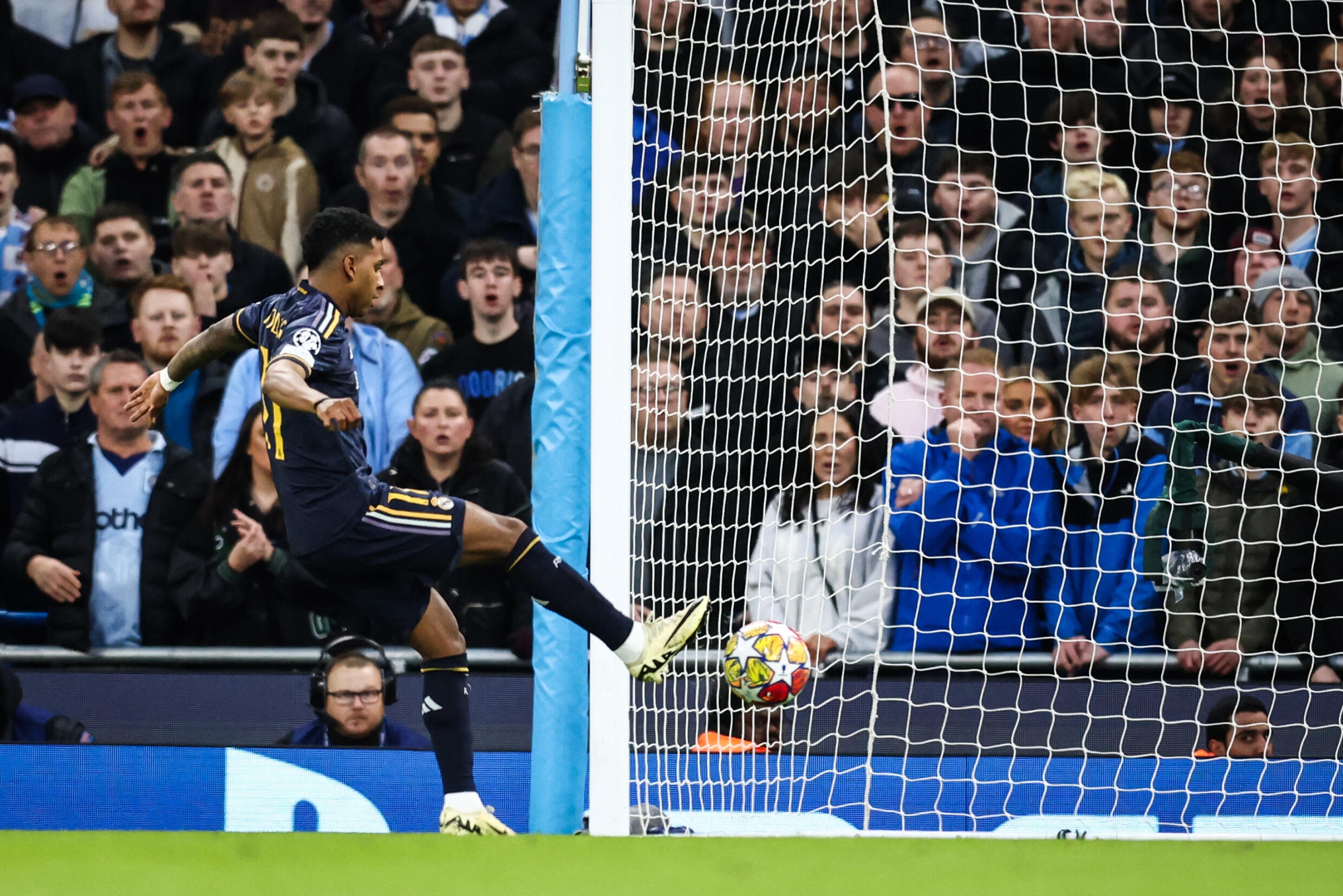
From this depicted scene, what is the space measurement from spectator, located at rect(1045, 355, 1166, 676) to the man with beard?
0.14m

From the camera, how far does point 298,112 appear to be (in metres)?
5.73

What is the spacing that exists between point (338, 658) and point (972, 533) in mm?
2219

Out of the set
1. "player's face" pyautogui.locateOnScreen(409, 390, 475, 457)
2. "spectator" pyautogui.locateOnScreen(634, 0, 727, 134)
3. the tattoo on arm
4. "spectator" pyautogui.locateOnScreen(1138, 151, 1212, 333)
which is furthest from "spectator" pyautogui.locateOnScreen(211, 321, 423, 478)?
"spectator" pyautogui.locateOnScreen(1138, 151, 1212, 333)

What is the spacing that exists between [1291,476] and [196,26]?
15.4 ft

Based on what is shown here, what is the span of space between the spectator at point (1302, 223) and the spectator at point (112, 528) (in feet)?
13.9

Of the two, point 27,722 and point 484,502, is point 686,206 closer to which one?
point 484,502

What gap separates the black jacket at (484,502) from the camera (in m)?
5.10

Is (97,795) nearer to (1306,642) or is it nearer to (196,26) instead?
(196,26)

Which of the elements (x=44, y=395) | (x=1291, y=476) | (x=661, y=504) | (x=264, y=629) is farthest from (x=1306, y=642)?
(x=44, y=395)

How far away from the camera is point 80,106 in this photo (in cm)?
584

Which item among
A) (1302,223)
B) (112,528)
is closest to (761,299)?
(1302,223)

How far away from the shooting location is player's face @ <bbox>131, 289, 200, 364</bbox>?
17.4 ft

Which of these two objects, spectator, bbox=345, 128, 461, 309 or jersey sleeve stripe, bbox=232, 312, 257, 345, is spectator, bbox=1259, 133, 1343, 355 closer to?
spectator, bbox=345, 128, 461, 309

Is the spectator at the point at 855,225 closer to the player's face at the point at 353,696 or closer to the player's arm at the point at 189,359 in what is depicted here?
the player's face at the point at 353,696
